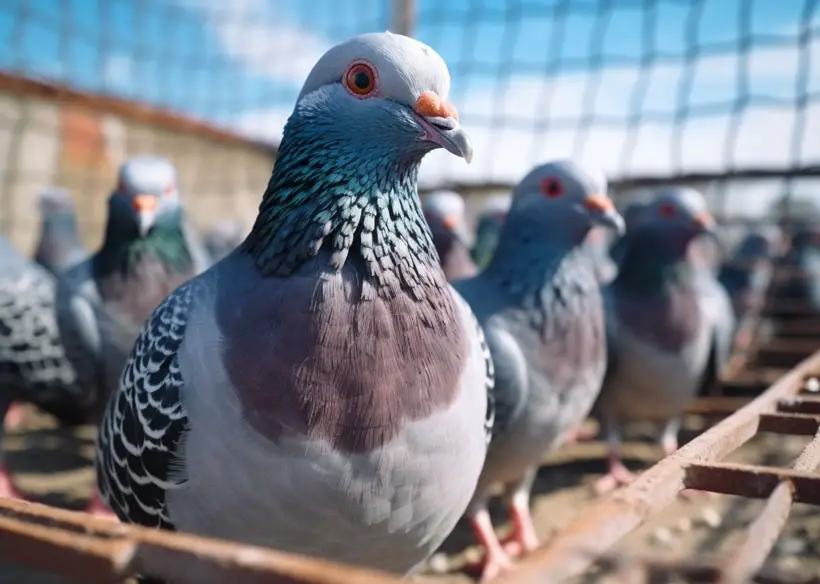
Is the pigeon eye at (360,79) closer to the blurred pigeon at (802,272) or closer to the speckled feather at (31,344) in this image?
the speckled feather at (31,344)

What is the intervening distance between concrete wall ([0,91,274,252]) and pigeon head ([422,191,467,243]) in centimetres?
333

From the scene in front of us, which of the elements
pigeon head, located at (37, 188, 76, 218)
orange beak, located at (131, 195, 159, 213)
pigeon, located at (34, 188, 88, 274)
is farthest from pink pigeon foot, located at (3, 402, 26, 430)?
orange beak, located at (131, 195, 159, 213)

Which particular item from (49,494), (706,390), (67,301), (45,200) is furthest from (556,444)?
(45,200)

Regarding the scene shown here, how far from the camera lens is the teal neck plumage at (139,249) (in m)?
3.10

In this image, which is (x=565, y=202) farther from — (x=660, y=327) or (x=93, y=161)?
(x=93, y=161)

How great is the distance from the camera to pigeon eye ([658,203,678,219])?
3748mm

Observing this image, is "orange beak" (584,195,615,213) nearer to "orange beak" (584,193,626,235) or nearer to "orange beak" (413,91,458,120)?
"orange beak" (584,193,626,235)

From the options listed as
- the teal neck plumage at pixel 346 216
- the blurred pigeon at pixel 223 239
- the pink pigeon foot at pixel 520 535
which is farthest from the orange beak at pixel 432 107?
the blurred pigeon at pixel 223 239

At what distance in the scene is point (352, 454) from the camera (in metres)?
1.38

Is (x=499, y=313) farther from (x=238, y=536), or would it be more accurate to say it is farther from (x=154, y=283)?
(x=154, y=283)

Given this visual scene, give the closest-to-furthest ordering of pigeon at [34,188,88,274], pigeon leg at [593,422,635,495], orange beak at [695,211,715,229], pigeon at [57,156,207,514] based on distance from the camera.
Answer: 1. pigeon at [57,156,207,514]
2. orange beak at [695,211,715,229]
3. pigeon leg at [593,422,635,495]
4. pigeon at [34,188,88,274]

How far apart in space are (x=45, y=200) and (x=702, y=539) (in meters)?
4.82

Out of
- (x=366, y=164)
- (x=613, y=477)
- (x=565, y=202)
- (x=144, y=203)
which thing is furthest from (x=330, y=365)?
(x=613, y=477)

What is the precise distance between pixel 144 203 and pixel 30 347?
0.81 metres
